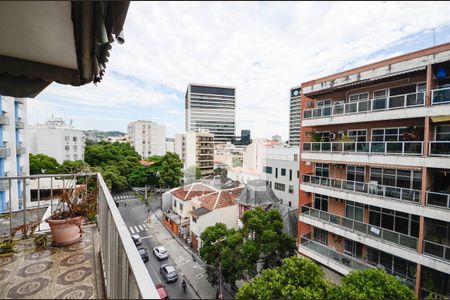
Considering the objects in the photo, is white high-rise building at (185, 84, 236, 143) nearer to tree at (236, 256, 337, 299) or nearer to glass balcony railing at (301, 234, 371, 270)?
glass balcony railing at (301, 234, 371, 270)

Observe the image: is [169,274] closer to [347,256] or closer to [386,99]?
[347,256]

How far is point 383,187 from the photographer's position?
22.9 ft

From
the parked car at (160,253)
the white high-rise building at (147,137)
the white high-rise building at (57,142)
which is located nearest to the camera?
the parked car at (160,253)

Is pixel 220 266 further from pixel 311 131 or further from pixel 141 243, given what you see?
pixel 141 243

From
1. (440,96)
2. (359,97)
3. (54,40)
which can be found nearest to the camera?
(54,40)

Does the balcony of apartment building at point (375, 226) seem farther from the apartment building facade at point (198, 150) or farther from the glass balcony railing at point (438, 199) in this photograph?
the apartment building facade at point (198, 150)

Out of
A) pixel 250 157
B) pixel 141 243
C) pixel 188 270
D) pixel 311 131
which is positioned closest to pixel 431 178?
pixel 311 131

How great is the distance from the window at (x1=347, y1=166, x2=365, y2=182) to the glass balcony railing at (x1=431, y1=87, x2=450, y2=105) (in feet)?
9.72

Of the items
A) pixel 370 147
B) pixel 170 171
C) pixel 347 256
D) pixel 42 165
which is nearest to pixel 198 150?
pixel 170 171

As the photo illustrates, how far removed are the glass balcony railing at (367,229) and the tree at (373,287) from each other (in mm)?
2162

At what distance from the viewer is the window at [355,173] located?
793 centimetres

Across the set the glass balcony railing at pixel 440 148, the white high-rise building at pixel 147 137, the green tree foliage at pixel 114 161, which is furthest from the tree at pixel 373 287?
the white high-rise building at pixel 147 137

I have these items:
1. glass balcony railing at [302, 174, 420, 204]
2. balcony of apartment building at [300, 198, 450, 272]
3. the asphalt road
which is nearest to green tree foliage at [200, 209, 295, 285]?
balcony of apartment building at [300, 198, 450, 272]

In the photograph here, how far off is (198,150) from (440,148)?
33.9 metres
